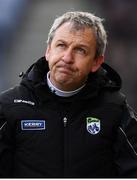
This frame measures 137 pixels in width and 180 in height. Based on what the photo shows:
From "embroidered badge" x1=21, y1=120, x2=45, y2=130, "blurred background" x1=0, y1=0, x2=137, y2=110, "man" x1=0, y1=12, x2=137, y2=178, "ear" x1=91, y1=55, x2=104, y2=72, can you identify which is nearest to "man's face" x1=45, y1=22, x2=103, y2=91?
"man" x1=0, y1=12, x2=137, y2=178

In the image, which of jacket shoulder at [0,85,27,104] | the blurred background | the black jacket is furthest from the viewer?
the blurred background

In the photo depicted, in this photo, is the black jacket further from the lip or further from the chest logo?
the lip

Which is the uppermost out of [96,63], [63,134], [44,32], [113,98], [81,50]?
[81,50]

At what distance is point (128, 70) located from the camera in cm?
704

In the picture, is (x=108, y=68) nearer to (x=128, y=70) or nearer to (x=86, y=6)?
(x=128, y=70)

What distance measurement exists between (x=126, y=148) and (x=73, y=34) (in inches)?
25.9

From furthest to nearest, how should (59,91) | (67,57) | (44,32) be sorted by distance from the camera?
(44,32) < (59,91) < (67,57)

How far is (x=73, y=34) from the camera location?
3.54 m

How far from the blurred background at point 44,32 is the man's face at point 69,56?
Answer: 10.6 feet

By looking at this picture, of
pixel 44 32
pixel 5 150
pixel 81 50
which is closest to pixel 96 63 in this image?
pixel 81 50

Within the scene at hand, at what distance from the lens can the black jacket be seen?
3.49 meters

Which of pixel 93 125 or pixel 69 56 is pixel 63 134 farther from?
pixel 69 56

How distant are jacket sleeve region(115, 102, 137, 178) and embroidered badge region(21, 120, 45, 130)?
0.41 meters

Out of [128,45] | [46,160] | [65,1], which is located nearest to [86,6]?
[65,1]
